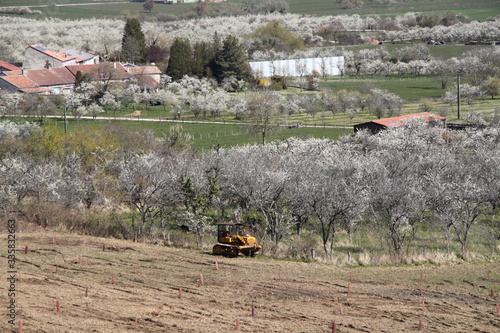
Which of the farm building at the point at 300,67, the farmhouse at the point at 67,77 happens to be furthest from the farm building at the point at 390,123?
the farm building at the point at 300,67

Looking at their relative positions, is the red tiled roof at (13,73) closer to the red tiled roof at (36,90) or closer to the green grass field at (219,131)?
the red tiled roof at (36,90)

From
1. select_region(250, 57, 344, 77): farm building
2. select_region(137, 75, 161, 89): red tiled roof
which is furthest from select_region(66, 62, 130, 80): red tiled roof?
select_region(250, 57, 344, 77): farm building

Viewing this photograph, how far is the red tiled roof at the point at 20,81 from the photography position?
315 feet

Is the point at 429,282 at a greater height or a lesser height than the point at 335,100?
lesser

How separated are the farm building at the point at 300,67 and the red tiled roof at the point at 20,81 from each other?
40.4 meters

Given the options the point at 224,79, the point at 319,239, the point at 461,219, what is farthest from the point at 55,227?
the point at 224,79

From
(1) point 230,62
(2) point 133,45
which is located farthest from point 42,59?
(1) point 230,62

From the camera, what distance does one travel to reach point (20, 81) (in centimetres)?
9762

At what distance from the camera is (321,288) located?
94.9 ft

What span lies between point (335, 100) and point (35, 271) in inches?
2523

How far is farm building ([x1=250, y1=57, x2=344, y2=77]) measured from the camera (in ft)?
409

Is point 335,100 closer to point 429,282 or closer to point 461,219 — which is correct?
point 461,219

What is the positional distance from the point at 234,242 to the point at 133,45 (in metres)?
96.5

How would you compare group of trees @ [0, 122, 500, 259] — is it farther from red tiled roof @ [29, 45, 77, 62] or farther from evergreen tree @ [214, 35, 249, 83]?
red tiled roof @ [29, 45, 77, 62]
